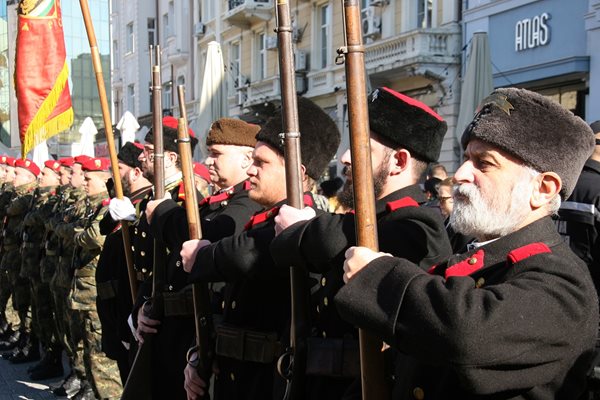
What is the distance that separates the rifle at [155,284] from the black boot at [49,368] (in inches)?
152

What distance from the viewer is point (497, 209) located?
2393 millimetres

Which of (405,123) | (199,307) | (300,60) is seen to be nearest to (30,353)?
(199,307)

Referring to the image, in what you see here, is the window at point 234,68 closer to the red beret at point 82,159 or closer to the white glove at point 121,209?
the red beret at point 82,159

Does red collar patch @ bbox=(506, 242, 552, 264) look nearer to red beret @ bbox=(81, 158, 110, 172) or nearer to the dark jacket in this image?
the dark jacket

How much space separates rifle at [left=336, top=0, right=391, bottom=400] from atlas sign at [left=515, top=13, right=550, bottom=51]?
514 inches

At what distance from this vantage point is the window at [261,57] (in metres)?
26.1

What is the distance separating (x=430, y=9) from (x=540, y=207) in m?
16.6

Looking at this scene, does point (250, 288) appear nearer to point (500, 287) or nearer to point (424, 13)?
point (500, 287)

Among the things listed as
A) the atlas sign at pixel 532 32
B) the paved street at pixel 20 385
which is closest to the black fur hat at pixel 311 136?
the paved street at pixel 20 385

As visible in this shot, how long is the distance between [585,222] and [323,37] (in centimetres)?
1868

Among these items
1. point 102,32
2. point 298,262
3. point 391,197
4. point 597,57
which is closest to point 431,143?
point 391,197

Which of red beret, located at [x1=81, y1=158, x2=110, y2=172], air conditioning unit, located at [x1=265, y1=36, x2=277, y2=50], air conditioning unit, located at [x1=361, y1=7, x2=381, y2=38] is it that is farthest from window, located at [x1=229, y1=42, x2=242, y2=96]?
red beret, located at [x1=81, y1=158, x2=110, y2=172]

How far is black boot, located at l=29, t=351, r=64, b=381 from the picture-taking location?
8.32 meters

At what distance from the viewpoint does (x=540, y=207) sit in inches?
95.0
